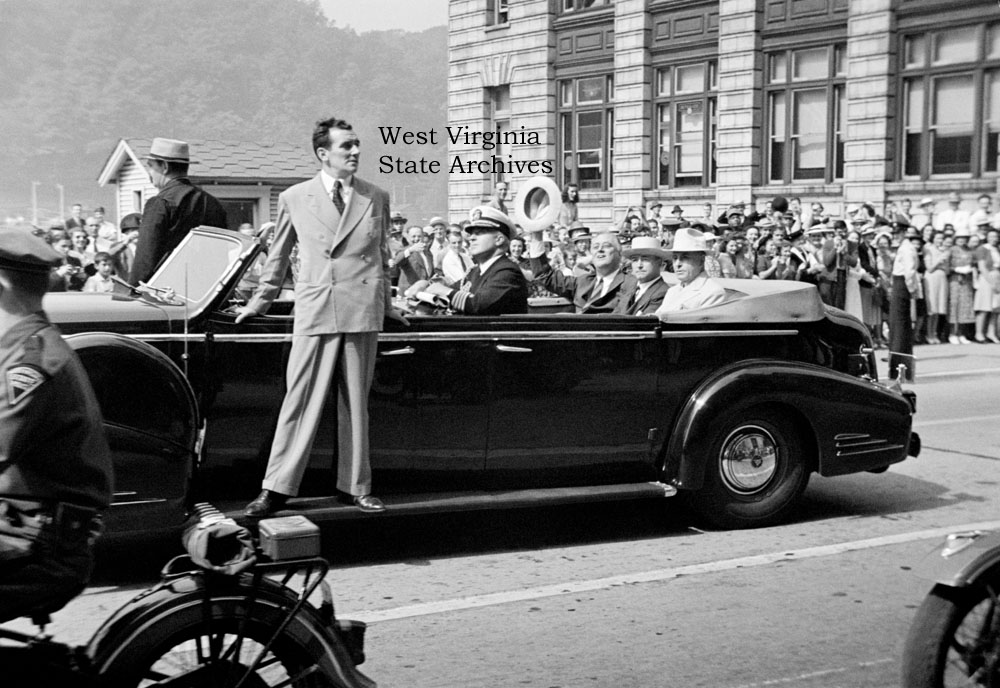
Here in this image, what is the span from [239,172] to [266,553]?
738 inches

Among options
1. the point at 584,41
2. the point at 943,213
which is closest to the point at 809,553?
the point at 943,213

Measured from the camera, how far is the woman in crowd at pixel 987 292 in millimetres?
18734

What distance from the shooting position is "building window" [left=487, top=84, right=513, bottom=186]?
3312 centimetres

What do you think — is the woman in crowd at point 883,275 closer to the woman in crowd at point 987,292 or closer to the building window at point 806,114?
the woman in crowd at point 987,292

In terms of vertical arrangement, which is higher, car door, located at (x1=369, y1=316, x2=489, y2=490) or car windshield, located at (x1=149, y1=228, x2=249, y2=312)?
car windshield, located at (x1=149, y1=228, x2=249, y2=312)

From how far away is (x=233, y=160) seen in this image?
22328mm

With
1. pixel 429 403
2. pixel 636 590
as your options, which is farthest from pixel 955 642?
pixel 429 403

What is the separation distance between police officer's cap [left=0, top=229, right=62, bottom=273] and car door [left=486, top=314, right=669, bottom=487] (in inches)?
141

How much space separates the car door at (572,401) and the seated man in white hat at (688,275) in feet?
2.18

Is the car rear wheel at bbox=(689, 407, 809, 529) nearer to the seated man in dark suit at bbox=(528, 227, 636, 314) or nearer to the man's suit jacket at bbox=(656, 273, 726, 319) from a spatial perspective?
the man's suit jacket at bbox=(656, 273, 726, 319)

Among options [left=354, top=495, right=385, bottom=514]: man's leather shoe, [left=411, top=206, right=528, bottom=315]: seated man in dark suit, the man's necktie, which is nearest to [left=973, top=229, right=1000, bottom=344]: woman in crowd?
[left=411, top=206, right=528, bottom=315]: seated man in dark suit

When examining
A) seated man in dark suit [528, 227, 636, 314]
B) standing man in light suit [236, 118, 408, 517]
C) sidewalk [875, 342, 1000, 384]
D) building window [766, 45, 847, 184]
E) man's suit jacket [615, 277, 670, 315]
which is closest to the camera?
standing man in light suit [236, 118, 408, 517]

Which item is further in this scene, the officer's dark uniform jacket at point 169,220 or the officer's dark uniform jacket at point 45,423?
the officer's dark uniform jacket at point 169,220

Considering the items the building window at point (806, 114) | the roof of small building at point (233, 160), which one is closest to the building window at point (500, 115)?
the building window at point (806, 114)
